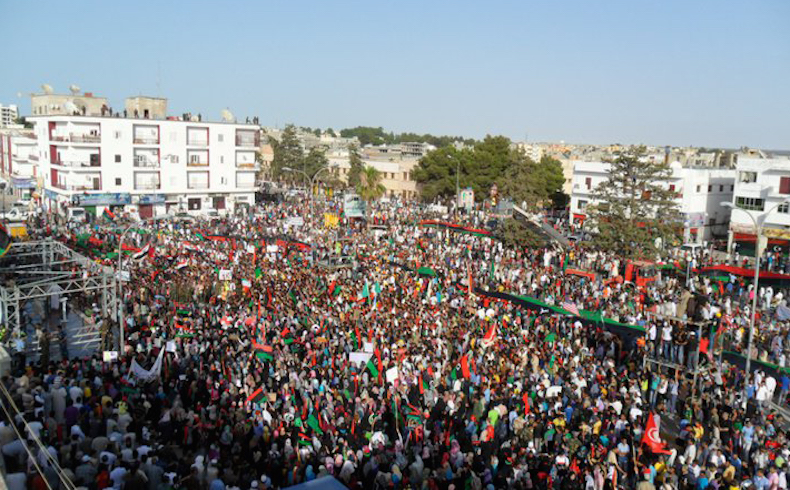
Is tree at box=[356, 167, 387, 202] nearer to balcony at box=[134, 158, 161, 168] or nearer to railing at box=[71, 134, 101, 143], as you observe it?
balcony at box=[134, 158, 161, 168]

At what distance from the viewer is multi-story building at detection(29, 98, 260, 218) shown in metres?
52.4

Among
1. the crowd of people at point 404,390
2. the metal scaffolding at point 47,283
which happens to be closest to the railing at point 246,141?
the metal scaffolding at point 47,283

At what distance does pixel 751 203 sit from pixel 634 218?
12204mm

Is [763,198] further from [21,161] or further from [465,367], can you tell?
[21,161]

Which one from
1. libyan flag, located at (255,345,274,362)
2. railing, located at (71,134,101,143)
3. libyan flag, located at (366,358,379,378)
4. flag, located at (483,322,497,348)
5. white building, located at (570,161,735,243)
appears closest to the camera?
libyan flag, located at (366,358,379,378)

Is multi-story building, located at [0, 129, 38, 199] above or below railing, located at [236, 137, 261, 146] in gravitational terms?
below

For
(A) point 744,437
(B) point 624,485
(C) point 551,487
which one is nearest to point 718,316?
(A) point 744,437

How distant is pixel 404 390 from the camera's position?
15.9 meters

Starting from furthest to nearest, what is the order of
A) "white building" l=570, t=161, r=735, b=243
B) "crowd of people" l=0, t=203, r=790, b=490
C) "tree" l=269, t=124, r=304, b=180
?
"tree" l=269, t=124, r=304, b=180 → "white building" l=570, t=161, r=735, b=243 → "crowd of people" l=0, t=203, r=790, b=490

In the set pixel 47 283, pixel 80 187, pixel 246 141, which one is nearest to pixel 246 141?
pixel 246 141

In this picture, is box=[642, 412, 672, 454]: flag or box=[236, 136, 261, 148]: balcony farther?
box=[236, 136, 261, 148]: balcony

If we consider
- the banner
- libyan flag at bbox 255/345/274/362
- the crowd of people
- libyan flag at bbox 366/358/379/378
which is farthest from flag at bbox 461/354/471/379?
the banner

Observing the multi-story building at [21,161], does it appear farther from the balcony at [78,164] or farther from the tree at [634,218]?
the tree at [634,218]

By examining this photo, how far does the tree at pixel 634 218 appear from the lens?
34.3 m
